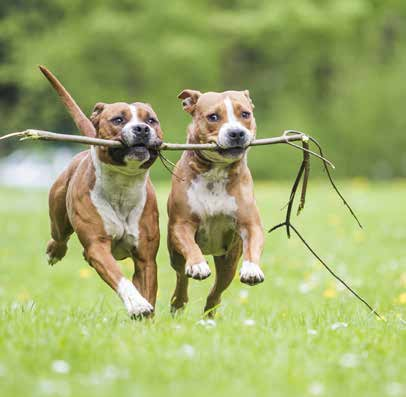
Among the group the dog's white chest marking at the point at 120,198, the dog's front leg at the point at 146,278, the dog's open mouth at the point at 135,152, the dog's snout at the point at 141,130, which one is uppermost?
the dog's snout at the point at 141,130

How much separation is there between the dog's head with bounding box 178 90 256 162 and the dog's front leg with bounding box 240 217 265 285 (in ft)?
1.55

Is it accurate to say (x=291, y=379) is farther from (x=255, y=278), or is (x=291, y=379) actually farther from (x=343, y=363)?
(x=255, y=278)

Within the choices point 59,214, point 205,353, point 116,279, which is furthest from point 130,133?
point 205,353

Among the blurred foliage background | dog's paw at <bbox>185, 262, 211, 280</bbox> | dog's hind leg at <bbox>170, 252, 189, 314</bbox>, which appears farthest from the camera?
the blurred foliage background

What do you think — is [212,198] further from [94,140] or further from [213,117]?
[94,140]

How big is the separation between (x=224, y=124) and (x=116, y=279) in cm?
113

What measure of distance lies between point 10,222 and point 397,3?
20.0 m

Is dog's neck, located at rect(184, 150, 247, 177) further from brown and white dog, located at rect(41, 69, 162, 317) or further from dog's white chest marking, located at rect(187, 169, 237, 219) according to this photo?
brown and white dog, located at rect(41, 69, 162, 317)

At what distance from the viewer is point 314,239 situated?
39.8 feet

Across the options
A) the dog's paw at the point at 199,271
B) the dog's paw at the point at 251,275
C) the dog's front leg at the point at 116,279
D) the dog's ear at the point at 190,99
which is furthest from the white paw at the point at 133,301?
the dog's ear at the point at 190,99

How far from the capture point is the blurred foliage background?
2914 cm

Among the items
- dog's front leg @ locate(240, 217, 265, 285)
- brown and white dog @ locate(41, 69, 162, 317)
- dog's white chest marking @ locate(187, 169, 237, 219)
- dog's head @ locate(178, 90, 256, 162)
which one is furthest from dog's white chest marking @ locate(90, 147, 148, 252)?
dog's front leg @ locate(240, 217, 265, 285)

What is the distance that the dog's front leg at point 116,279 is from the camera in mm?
5195

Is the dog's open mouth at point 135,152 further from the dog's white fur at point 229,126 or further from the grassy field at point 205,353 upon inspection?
the grassy field at point 205,353
